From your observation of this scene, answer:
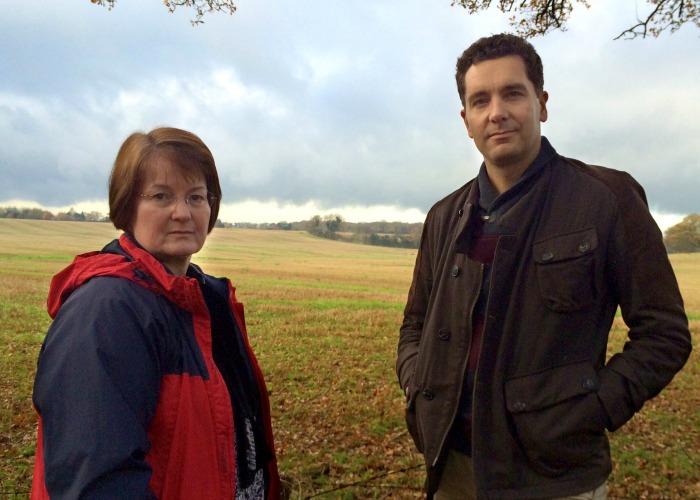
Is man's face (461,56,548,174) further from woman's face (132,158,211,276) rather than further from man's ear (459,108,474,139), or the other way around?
woman's face (132,158,211,276)

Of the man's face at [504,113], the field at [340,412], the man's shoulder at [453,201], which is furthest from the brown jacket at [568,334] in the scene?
the field at [340,412]

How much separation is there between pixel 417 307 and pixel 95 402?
5.82 feet

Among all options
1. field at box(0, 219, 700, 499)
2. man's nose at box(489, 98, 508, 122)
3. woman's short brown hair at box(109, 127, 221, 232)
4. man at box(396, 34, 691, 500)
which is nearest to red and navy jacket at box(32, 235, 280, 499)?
woman's short brown hair at box(109, 127, 221, 232)

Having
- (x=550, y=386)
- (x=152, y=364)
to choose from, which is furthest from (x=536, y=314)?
(x=152, y=364)

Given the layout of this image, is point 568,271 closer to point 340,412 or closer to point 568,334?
point 568,334

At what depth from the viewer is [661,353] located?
6.41ft

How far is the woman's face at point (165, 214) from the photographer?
6.16 ft

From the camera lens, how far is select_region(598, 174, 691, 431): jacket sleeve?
193 centimetres

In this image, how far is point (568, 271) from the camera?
194 centimetres

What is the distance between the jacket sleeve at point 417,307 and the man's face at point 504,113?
627 millimetres

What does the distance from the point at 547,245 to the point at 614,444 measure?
15.9 ft

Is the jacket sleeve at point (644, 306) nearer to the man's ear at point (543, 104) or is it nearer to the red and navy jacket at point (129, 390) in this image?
the man's ear at point (543, 104)

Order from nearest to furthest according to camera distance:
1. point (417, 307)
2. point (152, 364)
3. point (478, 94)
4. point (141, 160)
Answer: point (152, 364) < point (141, 160) < point (478, 94) < point (417, 307)

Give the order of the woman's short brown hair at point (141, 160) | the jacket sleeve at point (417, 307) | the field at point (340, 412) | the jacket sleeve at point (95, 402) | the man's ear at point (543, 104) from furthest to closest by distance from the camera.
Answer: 1. the field at point (340, 412)
2. the jacket sleeve at point (417, 307)
3. the man's ear at point (543, 104)
4. the woman's short brown hair at point (141, 160)
5. the jacket sleeve at point (95, 402)
